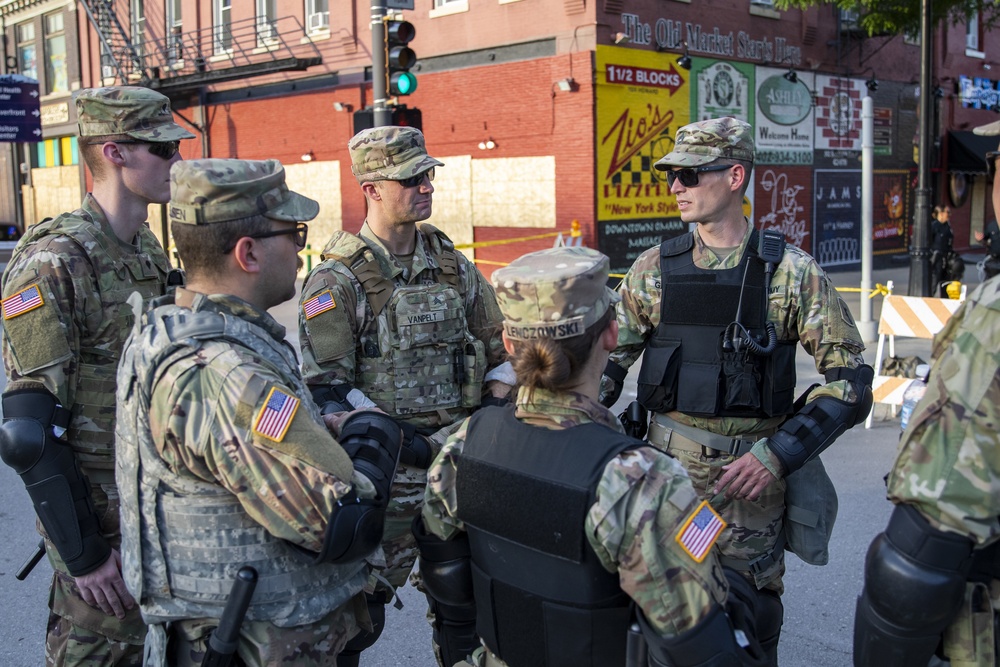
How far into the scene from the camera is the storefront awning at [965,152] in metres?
23.4

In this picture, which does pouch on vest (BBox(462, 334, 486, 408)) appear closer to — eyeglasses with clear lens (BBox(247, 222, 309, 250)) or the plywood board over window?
eyeglasses with clear lens (BBox(247, 222, 309, 250))

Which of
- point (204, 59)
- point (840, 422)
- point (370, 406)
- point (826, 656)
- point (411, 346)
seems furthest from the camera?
point (204, 59)

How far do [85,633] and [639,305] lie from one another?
2307mm

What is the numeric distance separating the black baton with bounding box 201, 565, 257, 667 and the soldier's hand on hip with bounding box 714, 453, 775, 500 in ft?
5.84

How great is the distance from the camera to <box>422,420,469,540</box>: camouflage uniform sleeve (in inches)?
93.8

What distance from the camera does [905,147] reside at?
75.8ft

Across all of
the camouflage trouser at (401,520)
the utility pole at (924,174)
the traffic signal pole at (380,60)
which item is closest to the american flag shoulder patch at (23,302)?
the camouflage trouser at (401,520)

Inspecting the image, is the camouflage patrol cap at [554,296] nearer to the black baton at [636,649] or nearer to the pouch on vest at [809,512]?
the black baton at [636,649]

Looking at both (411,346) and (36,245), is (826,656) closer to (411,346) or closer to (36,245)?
(411,346)

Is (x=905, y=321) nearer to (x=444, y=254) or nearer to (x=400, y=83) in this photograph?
(x=400, y=83)

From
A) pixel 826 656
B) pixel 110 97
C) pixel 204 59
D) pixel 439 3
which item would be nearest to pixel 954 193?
pixel 439 3

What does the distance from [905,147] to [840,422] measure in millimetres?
22234

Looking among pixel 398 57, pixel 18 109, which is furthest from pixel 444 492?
pixel 18 109

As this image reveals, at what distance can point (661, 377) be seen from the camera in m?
3.56
